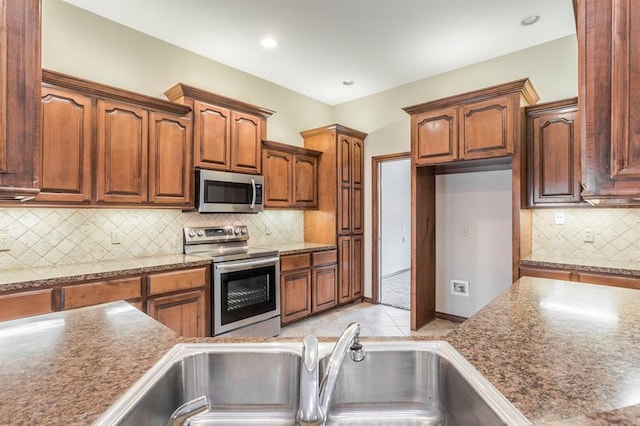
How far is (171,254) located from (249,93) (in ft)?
7.33

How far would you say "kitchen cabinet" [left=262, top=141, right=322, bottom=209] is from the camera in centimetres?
393

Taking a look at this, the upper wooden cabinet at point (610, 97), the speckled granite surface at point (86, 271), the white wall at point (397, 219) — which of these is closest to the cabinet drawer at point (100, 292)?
the speckled granite surface at point (86, 271)

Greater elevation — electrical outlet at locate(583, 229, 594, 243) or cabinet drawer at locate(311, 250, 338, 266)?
electrical outlet at locate(583, 229, 594, 243)

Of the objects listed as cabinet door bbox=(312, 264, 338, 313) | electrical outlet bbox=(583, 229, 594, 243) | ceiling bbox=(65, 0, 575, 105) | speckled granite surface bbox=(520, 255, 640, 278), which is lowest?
cabinet door bbox=(312, 264, 338, 313)

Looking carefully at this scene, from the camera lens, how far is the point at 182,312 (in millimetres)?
2768

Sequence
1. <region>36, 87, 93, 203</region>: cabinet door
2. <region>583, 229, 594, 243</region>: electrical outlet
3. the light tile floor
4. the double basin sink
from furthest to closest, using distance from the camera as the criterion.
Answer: the light tile floor → <region>583, 229, 594, 243</region>: electrical outlet → <region>36, 87, 93, 203</region>: cabinet door → the double basin sink

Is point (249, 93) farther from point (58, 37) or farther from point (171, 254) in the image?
point (171, 254)

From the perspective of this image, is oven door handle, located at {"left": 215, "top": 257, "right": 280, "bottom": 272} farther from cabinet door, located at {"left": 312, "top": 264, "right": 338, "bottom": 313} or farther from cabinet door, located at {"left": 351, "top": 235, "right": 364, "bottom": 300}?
cabinet door, located at {"left": 351, "top": 235, "right": 364, "bottom": 300}

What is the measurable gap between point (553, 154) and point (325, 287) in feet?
9.34

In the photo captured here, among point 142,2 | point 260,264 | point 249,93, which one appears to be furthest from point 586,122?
point 249,93

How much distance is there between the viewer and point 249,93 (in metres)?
4.15

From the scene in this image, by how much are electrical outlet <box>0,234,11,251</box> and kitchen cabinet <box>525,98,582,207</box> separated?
14.6 feet

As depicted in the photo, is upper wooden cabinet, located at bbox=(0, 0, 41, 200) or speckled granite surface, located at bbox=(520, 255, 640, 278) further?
speckled granite surface, located at bbox=(520, 255, 640, 278)

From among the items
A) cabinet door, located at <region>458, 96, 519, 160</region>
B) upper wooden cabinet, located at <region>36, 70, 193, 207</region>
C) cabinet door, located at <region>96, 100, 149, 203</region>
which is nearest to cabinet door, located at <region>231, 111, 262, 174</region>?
upper wooden cabinet, located at <region>36, 70, 193, 207</region>
